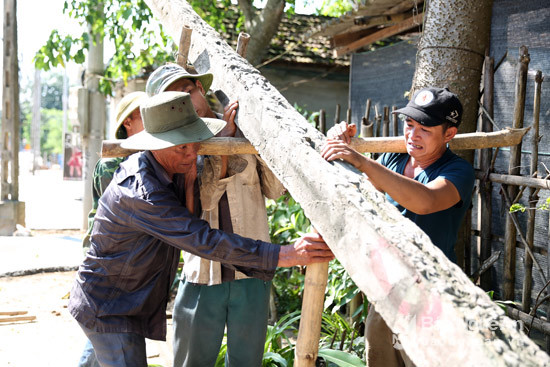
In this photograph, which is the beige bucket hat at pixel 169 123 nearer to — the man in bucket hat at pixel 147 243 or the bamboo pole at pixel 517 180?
the man in bucket hat at pixel 147 243

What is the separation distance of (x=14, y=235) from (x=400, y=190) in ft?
28.4

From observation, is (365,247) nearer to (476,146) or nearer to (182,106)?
(182,106)

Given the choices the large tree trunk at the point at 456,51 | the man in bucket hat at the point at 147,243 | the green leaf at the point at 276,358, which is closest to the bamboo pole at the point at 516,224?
the large tree trunk at the point at 456,51

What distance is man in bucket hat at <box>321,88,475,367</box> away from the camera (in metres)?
2.31

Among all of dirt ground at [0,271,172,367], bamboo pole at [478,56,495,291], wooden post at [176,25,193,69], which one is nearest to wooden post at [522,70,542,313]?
bamboo pole at [478,56,495,291]

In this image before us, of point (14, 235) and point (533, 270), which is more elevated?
point (533, 270)

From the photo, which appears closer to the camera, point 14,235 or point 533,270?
point 533,270

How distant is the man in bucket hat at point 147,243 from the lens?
2162mm

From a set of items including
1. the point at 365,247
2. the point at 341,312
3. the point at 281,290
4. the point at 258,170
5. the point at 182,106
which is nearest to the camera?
the point at 365,247

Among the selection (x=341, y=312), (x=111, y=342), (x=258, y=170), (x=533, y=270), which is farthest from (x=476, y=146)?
(x=341, y=312)

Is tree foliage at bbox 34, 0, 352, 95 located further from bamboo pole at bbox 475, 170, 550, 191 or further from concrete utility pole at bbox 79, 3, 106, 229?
bamboo pole at bbox 475, 170, 550, 191

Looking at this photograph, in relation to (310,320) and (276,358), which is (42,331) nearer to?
(276,358)

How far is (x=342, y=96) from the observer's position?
11539 mm

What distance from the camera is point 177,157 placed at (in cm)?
237
